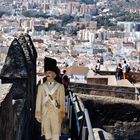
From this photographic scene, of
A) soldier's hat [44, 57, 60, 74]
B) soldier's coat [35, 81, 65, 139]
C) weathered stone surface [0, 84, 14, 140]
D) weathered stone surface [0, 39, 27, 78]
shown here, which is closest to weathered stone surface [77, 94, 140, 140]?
weathered stone surface [0, 39, 27, 78]

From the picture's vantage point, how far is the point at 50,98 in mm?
5266

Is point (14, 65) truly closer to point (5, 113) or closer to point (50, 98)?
point (50, 98)

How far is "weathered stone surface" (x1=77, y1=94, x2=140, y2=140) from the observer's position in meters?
8.85

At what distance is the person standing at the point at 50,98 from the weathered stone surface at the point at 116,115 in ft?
11.6

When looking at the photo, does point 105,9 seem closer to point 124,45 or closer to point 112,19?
point 112,19

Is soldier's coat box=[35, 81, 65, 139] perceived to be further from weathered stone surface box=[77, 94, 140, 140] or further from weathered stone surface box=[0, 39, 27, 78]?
weathered stone surface box=[77, 94, 140, 140]

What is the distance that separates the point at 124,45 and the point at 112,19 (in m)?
55.6

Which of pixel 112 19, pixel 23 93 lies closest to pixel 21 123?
pixel 23 93

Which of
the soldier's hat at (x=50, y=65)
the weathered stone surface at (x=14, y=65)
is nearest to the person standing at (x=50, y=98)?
the soldier's hat at (x=50, y=65)

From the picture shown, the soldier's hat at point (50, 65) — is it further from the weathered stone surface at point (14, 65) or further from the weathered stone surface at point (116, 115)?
the weathered stone surface at point (116, 115)

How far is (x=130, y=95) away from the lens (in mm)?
11516

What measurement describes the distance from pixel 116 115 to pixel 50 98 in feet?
12.6

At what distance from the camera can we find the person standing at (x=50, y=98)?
5.25m

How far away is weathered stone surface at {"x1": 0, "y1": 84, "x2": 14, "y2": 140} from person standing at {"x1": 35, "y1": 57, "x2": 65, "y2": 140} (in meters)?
1.07
